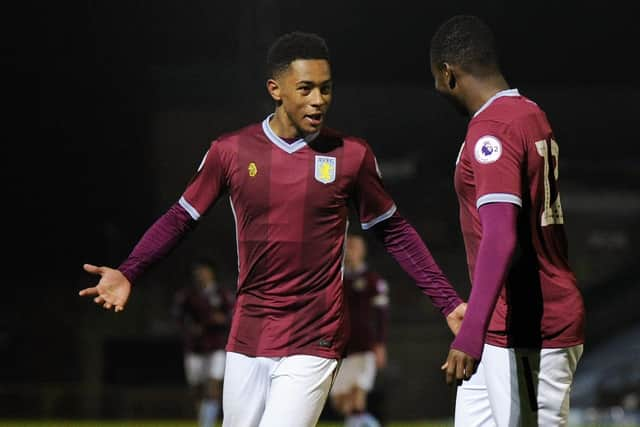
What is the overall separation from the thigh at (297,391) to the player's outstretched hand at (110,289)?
563 millimetres

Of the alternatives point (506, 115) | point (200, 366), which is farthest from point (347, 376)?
point (506, 115)

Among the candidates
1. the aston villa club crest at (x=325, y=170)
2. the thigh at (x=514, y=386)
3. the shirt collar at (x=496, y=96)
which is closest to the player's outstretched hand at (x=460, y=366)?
the thigh at (x=514, y=386)

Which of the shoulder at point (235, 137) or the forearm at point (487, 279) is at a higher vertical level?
the shoulder at point (235, 137)

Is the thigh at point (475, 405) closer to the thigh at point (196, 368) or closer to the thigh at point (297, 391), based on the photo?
the thigh at point (297, 391)

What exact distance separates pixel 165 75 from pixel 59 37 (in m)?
1.49

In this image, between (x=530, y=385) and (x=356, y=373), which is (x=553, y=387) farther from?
(x=356, y=373)

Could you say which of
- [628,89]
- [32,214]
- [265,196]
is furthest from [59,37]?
[265,196]

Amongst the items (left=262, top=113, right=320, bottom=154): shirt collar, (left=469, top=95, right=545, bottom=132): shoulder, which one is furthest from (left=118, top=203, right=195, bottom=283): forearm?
(left=469, top=95, right=545, bottom=132): shoulder

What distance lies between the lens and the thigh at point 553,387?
3096 millimetres

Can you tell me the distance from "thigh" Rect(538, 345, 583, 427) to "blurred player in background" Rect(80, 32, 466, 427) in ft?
2.18

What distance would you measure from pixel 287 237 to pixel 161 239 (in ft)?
1.52

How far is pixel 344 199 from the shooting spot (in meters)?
3.88

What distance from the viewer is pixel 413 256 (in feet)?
13.1

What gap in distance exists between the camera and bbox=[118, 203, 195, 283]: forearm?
3.91 metres
